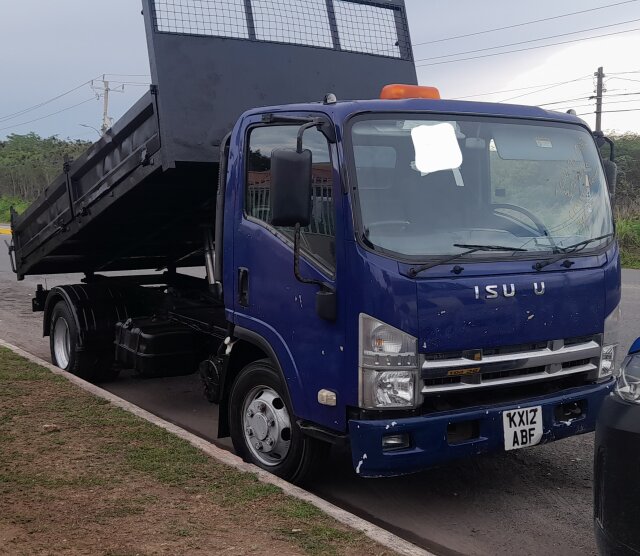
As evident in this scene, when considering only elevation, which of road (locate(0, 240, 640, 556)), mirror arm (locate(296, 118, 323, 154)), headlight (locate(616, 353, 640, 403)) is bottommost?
road (locate(0, 240, 640, 556))

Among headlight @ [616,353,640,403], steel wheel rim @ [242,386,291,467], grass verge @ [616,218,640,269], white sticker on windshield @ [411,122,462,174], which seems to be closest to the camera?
headlight @ [616,353,640,403]

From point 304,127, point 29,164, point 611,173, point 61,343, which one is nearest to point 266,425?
point 304,127

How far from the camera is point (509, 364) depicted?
418cm

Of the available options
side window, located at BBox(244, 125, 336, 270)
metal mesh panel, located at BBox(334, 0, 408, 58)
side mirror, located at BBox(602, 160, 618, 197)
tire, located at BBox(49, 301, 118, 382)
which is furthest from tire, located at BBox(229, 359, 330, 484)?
metal mesh panel, located at BBox(334, 0, 408, 58)

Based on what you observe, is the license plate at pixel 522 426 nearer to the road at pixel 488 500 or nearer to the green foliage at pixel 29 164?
the road at pixel 488 500

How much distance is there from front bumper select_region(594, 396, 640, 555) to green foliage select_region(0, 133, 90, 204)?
134 ft

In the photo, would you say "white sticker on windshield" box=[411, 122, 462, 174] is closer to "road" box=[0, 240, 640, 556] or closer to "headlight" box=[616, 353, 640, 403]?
"headlight" box=[616, 353, 640, 403]

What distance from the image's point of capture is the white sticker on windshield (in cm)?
434

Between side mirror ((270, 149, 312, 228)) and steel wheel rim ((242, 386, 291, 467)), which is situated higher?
side mirror ((270, 149, 312, 228))

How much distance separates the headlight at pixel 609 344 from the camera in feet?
15.0

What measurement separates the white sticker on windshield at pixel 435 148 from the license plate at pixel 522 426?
1343mm

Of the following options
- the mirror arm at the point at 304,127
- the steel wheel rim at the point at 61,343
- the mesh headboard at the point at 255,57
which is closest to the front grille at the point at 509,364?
the mirror arm at the point at 304,127

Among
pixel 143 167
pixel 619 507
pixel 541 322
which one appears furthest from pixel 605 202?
pixel 143 167

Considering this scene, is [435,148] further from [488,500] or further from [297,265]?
[488,500]
